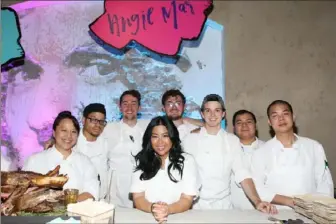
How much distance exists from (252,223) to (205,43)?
252 centimetres

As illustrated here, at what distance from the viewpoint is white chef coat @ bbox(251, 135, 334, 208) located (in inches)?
90.0

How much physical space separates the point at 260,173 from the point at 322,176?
433 mm

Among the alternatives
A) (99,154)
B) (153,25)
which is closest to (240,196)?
(99,154)

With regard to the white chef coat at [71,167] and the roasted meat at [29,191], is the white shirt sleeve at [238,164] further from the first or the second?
the roasted meat at [29,191]

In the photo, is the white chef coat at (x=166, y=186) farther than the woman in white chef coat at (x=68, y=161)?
No

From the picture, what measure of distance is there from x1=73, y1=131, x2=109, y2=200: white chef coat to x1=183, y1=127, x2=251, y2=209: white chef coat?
97cm

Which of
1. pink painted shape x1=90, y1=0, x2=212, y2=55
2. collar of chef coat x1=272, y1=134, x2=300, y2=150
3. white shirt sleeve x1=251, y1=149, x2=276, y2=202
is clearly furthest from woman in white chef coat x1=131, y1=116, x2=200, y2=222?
pink painted shape x1=90, y1=0, x2=212, y2=55

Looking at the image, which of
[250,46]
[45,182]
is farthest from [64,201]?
[250,46]

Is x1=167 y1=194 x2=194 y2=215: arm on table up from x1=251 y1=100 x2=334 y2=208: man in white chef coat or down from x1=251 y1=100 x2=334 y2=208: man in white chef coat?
down

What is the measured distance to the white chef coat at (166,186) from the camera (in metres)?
2.02

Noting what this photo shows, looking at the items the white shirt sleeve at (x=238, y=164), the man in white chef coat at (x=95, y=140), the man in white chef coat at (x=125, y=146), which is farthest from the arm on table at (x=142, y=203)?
the man in white chef coat at (x=125, y=146)

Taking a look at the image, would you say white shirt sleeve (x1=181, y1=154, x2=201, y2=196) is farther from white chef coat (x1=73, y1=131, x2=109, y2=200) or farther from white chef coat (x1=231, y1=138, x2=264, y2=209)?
white chef coat (x1=73, y1=131, x2=109, y2=200)

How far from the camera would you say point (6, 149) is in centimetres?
372

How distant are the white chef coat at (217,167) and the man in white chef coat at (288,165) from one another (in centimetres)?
18
